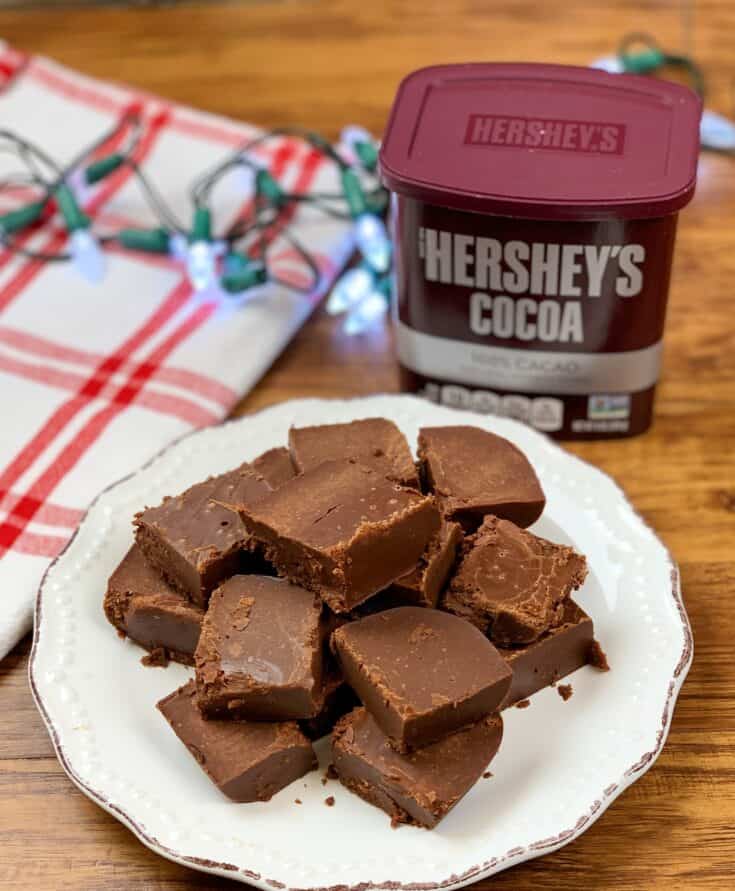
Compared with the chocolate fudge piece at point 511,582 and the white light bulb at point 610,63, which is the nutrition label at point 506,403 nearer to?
the chocolate fudge piece at point 511,582

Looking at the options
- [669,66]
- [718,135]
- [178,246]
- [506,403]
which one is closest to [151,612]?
[506,403]

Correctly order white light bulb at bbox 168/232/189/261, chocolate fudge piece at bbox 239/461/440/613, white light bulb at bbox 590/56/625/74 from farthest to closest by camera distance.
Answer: white light bulb at bbox 590/56/625/74
white light bulb at bbox 168/232/189/261
chocolate fudge piece at bbox 239/461/440/613

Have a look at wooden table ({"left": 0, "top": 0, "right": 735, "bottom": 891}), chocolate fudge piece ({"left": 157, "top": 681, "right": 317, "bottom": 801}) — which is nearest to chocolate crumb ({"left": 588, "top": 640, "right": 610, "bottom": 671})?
wooden table ({"left": 0, "top": 0, "right": 735, "bottom": 891})

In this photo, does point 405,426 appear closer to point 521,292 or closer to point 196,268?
point 521,292

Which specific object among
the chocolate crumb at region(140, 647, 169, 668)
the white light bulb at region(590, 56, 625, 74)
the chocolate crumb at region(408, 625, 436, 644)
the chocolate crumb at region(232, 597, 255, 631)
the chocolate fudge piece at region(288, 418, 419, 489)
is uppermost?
the white light bulb at region(590, 56, 625, 74)

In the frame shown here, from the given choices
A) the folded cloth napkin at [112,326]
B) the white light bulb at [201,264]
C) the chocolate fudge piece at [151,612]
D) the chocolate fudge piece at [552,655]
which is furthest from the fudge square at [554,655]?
the white light bulb at [201,264]

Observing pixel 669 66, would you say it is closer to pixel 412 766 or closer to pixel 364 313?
pixel 364 313

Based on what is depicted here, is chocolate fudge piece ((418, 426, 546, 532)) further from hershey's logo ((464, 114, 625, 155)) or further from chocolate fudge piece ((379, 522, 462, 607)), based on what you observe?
hershey's logo ((464, 114, 625, 155))
